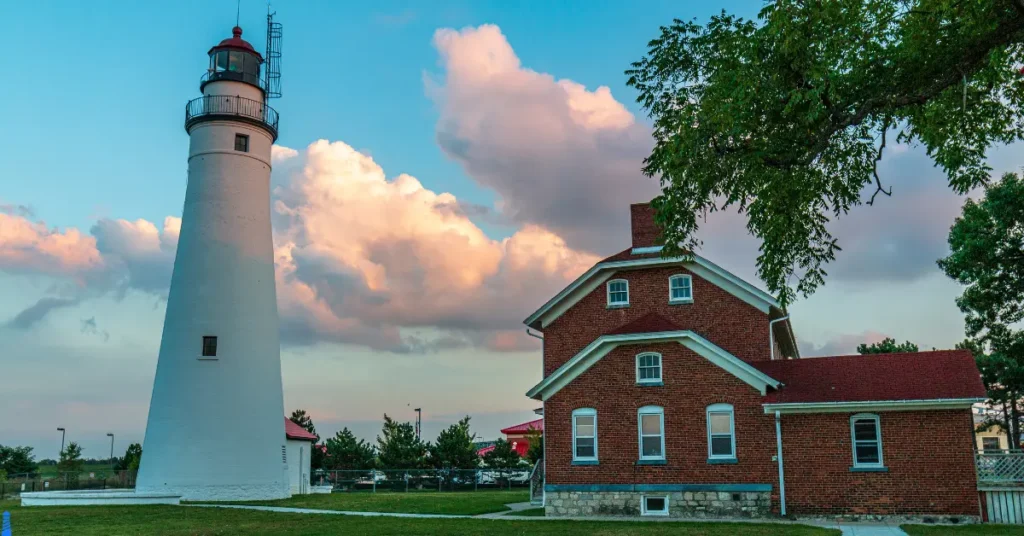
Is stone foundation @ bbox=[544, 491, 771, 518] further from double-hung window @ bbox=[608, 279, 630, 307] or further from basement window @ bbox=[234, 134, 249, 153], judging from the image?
basement window @ bbox=[234, 134, 249, 153]

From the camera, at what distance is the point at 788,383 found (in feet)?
73.0

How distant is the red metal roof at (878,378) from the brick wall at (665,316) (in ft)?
3.70

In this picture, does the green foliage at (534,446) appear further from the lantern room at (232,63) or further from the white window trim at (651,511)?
the lantern room at (232,63)

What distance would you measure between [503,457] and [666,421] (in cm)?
2123

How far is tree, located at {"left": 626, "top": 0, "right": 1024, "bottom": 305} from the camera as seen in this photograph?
42.6 feet

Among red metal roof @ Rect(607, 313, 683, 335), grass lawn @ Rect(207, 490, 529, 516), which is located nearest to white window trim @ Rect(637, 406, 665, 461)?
red metal roof @ Rect(607, 313, 683, 335)

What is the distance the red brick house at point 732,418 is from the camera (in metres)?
20.1

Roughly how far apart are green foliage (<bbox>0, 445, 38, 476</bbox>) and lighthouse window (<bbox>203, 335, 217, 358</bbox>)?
109 ft

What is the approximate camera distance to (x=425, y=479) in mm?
40938

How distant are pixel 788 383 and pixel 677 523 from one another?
5.39 metres

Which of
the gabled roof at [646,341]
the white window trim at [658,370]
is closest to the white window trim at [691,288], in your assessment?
the gabled roof at [646,341]

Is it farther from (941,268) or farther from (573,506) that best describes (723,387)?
(941,268)

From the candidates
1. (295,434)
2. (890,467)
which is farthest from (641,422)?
(295,434)

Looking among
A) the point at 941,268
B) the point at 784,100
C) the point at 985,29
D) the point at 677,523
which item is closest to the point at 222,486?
the point at 677,523
